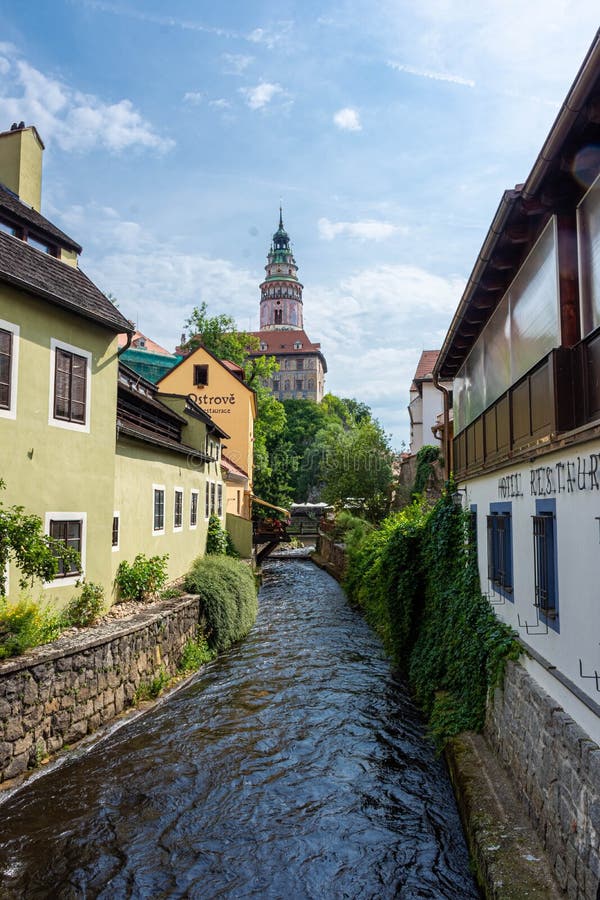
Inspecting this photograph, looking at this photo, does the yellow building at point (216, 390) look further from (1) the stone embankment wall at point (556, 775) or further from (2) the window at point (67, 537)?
(1) the stone embankment wall at point (556, 775)

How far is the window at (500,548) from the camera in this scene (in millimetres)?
8445

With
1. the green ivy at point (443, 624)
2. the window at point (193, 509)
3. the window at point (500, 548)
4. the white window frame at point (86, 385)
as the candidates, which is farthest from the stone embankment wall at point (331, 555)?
the window at point (500, 548)

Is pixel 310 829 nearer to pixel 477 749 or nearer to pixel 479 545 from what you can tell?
pixel 477 749

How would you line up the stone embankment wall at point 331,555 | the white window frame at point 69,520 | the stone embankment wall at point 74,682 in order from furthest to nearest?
the stone embankment wall at point 331,555
the white window frame at point 69,520
the stone embankment wall at point 74,682

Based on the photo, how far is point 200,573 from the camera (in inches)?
653

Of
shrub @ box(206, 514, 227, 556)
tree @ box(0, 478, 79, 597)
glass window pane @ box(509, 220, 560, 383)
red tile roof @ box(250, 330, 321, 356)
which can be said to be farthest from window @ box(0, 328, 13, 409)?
red tile roof @ box(250, 330, 321, 356)

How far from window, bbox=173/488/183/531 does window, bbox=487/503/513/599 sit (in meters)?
11.0

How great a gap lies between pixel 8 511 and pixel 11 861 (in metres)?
4.69

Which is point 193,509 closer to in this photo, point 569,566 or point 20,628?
point 20,628

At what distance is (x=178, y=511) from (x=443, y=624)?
9901 mm

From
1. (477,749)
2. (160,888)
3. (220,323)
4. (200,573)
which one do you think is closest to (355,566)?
(200,573)

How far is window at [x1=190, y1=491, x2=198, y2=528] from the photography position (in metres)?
20.8

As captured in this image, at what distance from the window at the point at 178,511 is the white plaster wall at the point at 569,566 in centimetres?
1227

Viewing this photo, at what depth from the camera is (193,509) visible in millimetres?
21172
